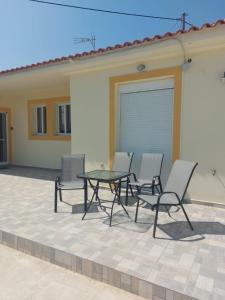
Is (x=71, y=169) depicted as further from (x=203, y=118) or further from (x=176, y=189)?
(x=203, y=118)

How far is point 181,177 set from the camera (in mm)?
3988

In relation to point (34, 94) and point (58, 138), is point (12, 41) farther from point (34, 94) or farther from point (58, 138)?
point (58, 138)

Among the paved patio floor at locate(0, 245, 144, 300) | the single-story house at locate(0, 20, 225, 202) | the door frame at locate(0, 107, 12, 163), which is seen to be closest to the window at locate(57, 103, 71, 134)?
the single-story house at locate(0, 20, 225, 202)

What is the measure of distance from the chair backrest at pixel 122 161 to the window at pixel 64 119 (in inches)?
182

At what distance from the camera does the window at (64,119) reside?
1002 cm

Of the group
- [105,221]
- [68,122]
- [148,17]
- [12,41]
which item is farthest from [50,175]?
[148,17]

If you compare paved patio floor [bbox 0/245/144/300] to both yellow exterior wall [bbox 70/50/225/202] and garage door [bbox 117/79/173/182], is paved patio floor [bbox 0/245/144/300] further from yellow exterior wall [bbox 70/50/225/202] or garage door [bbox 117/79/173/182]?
garage door [bbox 117/79/173/182]

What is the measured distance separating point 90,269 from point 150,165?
10.5 feet

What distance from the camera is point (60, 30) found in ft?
35.3

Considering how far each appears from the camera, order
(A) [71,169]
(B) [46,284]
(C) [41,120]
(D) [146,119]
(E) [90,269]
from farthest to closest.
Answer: (C) [41,120] < (D) [146,119] < (A) [71,169] < (E) [90,269] < (B) [46,284]

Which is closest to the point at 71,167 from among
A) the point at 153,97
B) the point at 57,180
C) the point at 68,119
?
the point at 57,180

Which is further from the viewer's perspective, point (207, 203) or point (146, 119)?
point (146, 119)

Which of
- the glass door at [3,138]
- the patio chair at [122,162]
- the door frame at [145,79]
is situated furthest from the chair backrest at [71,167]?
the glass door at [3,138]

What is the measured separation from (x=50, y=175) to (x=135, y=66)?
524 cm
